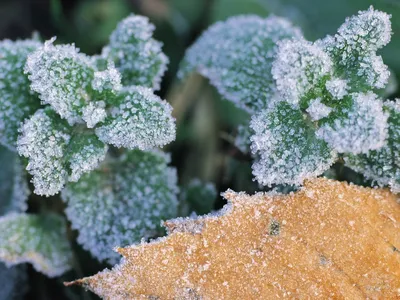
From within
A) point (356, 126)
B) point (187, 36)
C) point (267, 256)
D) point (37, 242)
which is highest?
point (187, 36)

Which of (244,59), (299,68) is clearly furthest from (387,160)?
(244,59)

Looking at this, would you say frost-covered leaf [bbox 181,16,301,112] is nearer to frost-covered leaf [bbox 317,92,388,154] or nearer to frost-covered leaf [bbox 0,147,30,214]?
frost-covered leaf [bbox 317,92,388,154]

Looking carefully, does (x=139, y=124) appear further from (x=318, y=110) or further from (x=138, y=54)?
(x=318, y=110)

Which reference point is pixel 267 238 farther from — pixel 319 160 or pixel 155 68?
pixel 155 68

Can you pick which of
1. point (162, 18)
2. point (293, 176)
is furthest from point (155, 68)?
point (162, 18)

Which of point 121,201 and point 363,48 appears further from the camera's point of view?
point 121,201

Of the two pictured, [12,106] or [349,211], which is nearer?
[349,211]
